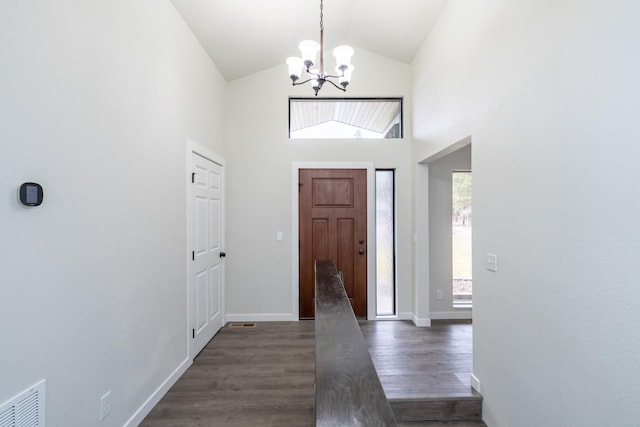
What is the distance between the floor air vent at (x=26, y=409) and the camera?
110cm

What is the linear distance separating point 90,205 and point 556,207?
243 centimetres

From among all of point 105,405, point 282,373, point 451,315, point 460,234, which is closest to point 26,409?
point 105,405

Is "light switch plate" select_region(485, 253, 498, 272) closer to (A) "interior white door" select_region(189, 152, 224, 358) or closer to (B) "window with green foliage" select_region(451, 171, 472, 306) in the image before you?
(B) "window with green foliage" select_region(451, 171, 472, 306)

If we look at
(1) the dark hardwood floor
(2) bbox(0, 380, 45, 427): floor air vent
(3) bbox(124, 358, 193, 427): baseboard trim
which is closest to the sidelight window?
(1) the dark hardwood floor

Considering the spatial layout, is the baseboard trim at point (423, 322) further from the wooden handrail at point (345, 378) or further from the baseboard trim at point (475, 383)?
the wooden handrail at point (345, 378)

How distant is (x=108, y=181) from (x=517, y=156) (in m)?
2.43

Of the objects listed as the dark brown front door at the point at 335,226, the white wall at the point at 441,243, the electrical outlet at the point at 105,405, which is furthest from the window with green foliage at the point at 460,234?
the electrical outlet at the point at 105,405

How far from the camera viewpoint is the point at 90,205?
1569 millimetres

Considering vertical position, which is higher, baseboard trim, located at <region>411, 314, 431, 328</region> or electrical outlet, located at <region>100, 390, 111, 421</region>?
electrical outlet, located at <region>100, 390, 111, 421</region>

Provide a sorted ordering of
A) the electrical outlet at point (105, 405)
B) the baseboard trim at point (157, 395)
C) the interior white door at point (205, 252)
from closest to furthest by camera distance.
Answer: the electrical outlet at point (105, 405)
the baseboard trim at point (157, 395)
the interior white door at point (205, 252)

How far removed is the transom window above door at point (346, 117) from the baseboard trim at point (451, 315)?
7.95ft

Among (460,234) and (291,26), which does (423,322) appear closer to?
(460,234)

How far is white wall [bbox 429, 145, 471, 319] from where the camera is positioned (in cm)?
383

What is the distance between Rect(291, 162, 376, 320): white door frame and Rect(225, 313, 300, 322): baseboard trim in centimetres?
7
